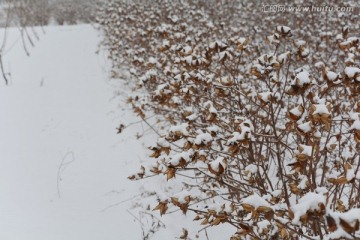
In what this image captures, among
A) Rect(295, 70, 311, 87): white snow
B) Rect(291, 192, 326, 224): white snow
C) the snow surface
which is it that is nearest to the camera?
Rect(291, 192, 326, 224): white snow

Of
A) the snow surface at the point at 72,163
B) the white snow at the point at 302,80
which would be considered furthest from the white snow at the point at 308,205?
the snow surface at the point at 72,163

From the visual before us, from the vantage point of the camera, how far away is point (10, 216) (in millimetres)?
3479

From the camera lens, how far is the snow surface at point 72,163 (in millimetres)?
3360

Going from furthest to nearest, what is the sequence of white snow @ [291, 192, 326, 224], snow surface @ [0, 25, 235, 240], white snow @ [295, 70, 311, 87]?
snow surface @ [0, 25, 235, 240] → white snow @ [295, 70, 311, 87] → white snow @ [291, 192, 326, 224]

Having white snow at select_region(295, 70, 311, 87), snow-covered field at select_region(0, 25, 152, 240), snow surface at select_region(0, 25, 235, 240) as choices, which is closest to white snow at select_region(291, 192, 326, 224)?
white snow at select_region(295, 70, 311, 87)

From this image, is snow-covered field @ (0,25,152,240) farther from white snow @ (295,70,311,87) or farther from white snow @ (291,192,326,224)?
white snow @ (291,192,326,224)

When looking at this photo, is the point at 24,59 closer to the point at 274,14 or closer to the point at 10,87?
the point at 10,87

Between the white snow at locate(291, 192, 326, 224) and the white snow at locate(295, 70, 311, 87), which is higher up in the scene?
the white snow at locate(295, 70, 311, 87)

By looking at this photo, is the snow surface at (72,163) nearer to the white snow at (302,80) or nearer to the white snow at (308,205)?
the white snow at (302,80)

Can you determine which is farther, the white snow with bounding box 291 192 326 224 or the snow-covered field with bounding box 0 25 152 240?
A: the snow-covered field with bounding box 0 25 152 240

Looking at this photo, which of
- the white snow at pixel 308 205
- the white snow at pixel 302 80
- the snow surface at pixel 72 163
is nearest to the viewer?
the white snow at pixel 308 205

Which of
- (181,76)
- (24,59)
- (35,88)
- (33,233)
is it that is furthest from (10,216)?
(24,59)

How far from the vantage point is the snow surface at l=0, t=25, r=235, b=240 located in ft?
11.0

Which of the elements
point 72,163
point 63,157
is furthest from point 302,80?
point 63,157
